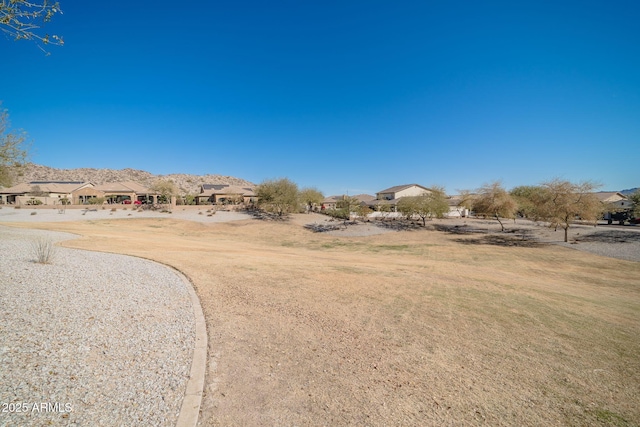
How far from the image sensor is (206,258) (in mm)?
16469

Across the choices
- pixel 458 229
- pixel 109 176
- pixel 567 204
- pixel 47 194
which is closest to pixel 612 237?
pixel 567 204

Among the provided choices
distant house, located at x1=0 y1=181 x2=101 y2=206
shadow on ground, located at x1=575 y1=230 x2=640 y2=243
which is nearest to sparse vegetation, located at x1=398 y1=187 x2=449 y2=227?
shadow on ground, located at x1=575 y1=230 x2=640 y2=243

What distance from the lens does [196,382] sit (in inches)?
190

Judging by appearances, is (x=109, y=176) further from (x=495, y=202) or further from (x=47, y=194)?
(x=495, y=202)

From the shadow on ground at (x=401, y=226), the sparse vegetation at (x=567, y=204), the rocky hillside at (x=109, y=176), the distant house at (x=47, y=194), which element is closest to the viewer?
the sparse vegetation at (x=567, y=204)

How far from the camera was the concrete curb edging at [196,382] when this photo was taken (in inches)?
158

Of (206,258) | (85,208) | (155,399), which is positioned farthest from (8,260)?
(85,208)

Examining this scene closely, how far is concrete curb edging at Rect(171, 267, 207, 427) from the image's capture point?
401 cm

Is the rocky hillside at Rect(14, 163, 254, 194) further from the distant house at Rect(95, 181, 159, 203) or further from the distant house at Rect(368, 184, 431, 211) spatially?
the distant house at Rect(368, 184, 431, 211)

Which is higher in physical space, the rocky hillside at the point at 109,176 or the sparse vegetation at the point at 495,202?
the rocky hillside at the point at 109,176

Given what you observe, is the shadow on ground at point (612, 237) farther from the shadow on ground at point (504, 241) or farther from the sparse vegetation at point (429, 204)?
the sparse vegetation at point (429, 204)

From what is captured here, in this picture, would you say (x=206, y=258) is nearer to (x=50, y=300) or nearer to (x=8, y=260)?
(x=8, y=260)

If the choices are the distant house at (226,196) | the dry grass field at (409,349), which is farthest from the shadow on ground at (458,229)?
the distant house at (226,196)

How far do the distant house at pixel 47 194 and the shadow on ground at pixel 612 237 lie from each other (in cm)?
8848
